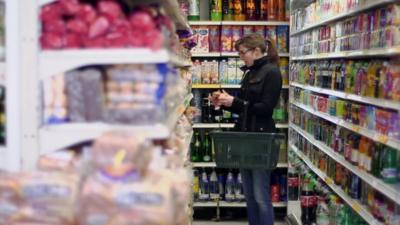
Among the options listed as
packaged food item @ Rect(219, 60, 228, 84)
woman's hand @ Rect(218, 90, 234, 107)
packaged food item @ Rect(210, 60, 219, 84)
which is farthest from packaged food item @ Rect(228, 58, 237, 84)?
woman's hand @ Rect(218, 90, 234, 107)

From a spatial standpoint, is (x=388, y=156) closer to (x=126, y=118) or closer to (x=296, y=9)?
(x=126, y=118)

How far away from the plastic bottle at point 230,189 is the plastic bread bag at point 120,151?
14.9 ft

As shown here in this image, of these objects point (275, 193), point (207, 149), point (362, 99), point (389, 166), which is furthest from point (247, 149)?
point (275, 193)

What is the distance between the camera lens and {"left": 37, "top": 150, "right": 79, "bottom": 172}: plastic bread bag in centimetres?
219

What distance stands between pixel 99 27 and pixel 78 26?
81mm

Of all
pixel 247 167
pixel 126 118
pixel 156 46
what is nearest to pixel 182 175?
pixel 126 118

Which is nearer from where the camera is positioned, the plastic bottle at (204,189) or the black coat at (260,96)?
the black coat at (260,96)

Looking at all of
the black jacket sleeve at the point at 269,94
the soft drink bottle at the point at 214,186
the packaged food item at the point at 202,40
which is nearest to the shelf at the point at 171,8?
the black jacket sleeve at the point at 269,94

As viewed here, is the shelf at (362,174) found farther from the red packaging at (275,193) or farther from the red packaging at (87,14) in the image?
the red packaging at (87,14)

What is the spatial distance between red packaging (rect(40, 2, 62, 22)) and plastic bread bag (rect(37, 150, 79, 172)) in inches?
20.1

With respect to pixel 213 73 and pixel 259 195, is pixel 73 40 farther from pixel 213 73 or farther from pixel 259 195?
pixel 213 73

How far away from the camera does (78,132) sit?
2.22 m

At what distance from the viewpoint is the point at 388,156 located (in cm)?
350

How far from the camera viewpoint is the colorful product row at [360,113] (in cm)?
339
